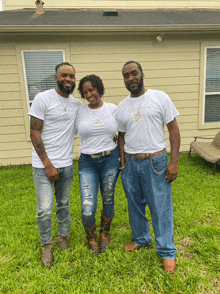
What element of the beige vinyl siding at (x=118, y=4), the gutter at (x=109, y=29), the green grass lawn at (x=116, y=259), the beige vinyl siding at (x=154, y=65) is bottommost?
the green grass lawn at (x=116, y=259)

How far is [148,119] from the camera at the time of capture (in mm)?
2145

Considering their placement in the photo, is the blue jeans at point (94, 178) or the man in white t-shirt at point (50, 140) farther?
the blue jeans at point (94, 178)

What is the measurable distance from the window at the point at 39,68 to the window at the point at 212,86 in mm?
4377

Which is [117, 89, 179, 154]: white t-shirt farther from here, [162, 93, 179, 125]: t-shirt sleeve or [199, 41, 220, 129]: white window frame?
[199, 41, 220, 129]: white window frame

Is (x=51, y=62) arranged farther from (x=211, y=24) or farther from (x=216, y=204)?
(x=216, y=204)

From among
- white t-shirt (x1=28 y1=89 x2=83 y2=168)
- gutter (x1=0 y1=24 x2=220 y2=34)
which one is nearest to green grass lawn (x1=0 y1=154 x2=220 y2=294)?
white t-shirt (x1=28 y1=89 x2=83 y2=168)

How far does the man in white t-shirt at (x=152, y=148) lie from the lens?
2.16 meters

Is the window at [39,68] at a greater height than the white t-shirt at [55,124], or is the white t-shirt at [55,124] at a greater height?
the window at [39,68]

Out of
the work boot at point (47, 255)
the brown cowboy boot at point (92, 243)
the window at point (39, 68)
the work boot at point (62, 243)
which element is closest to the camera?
the work boot at point (47, 255)

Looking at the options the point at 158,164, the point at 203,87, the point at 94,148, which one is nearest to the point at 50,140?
the point at 94,148

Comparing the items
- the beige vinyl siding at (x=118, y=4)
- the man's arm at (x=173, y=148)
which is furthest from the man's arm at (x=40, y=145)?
the beige vinyl siding at (x=118, y=4)

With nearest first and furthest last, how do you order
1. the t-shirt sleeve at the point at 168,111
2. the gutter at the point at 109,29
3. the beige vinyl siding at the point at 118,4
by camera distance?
the t-shirt sleeve at the point at 168,111
the gutter at the point at 109,29
the beige vinyl siding at the point at 118,4

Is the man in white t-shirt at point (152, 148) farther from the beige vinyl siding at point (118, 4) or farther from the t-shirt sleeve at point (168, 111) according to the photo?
the beige vinyl siding at point (118, 4)

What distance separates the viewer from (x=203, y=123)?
6820mm
